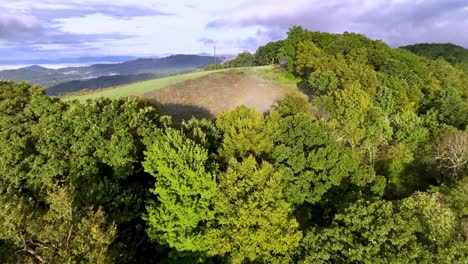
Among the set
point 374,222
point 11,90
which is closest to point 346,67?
point 374,222

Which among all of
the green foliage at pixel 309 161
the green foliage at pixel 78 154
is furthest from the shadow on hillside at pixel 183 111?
the green foliage at pixel 309 161

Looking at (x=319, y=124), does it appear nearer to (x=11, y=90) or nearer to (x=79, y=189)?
(x=79, y=189)

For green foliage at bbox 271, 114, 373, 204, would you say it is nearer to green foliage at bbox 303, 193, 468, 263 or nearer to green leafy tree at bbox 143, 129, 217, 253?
green foliage at bbox 303, 193, 468, 263

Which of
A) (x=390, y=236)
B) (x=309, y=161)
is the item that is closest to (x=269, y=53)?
(x=309, y=161)

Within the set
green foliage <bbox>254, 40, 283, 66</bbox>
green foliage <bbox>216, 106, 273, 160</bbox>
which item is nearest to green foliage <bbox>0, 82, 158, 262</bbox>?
green foliage <bbox>216, 106, 273, 160</bbox>

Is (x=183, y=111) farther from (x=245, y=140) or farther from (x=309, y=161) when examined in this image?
Answer: (x=309, y=161)

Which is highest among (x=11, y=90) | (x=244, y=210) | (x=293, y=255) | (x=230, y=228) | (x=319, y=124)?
(x=11, y=90)

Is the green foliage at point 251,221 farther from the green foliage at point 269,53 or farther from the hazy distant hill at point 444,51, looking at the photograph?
the hazy distant hill at point 444,51
